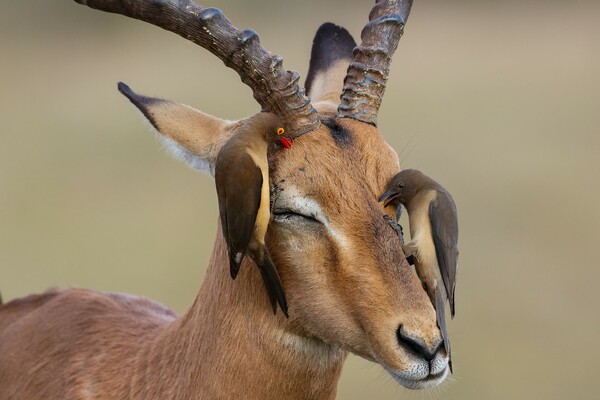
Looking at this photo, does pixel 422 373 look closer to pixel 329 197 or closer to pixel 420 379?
pixel 420 379

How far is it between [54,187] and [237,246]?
1520cm

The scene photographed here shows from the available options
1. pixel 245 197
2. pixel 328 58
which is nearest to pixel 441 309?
pixel 245 197

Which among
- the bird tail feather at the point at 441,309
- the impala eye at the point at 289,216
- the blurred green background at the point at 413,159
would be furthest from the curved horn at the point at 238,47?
the blurred green background at the point at 413,159

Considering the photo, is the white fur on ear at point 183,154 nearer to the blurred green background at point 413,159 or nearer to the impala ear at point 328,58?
the impala ear at point 328,58

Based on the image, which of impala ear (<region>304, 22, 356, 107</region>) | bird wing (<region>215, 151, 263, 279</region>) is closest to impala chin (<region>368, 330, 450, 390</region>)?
bird wing (<region>215, 151, 263, 279</region>)

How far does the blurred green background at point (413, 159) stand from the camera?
14602mm

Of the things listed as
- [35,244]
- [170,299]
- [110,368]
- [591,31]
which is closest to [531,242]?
[170,299]

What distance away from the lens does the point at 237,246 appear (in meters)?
5.21

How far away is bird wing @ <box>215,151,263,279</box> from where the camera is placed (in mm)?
5102

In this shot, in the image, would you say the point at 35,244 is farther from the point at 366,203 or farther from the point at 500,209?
the point at 366,203

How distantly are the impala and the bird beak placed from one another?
0.04 metres

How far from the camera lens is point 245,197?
510cm

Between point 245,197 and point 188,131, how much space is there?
2.93ft

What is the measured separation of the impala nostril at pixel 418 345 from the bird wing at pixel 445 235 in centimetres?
52
